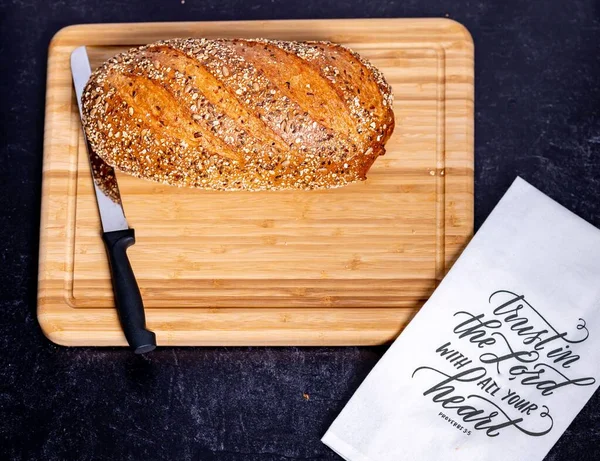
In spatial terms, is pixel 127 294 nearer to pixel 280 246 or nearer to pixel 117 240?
pixel 117 240

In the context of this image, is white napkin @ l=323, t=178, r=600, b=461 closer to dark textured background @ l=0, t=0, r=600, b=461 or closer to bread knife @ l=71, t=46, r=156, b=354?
dark textured background @ l=0, t=0, r=600, b=461

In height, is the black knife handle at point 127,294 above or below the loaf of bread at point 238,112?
below

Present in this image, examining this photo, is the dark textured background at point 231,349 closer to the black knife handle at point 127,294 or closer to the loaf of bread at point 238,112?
the black knife handle at point 127,294

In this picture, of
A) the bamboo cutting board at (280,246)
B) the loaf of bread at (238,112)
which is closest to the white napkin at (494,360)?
the bamboo cutting board at (280,246)

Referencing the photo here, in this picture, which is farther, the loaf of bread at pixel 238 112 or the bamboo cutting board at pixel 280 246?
the bamboo cutting board at pixel 280 246

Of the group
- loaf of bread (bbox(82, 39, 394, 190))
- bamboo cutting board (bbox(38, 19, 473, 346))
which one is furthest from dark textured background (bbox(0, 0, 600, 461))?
loaf of bread (bbox(82, 39, 394, 190))
